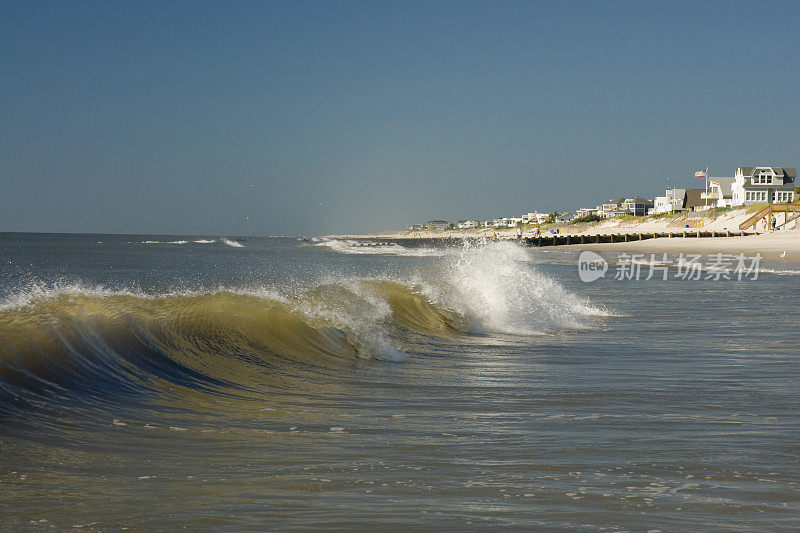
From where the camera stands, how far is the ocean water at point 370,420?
3.84 metres

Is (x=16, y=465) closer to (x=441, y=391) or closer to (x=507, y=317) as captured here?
(x=441, y=391)

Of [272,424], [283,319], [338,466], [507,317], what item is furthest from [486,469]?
[507,317]

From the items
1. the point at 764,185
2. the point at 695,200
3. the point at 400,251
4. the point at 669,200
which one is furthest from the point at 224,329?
the point at 669,200

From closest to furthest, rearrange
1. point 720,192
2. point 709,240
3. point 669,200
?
point 709,240 → point 720,192 → point 669,200

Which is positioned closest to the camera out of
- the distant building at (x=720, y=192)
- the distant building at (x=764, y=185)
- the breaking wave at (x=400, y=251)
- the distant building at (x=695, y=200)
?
the breaking wave at (x=400, y=251)

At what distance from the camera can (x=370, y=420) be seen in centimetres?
595

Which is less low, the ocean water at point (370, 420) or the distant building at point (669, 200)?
the distant building at point (669, 200)

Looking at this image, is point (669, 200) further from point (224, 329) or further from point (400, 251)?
point (224, 329)

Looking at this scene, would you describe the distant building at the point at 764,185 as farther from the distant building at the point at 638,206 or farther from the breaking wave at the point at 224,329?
the breaking wave at the point at 224,329

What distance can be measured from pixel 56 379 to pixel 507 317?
9201 mm

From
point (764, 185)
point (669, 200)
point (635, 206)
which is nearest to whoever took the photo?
point (764, 185)

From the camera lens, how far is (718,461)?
187 inches

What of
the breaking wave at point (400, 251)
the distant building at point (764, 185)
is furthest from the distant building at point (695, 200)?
the breaking wave at point (400, 251)

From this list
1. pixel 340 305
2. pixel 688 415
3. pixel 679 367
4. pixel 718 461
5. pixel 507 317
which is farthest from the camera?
pixel 507 317
